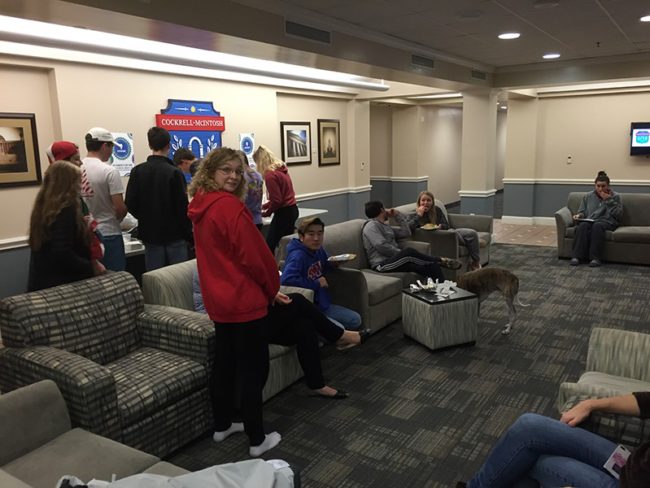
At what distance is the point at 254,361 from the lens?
2.72 metres

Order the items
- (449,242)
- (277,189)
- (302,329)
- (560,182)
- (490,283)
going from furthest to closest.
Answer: (560,182) → (449,242) → (277,189) → (490,283) → (302,329)

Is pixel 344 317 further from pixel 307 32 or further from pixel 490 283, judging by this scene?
pixel 307 32

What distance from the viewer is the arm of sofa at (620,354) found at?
262 centimetres

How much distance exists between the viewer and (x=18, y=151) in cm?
487

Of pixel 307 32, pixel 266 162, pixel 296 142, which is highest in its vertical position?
pixel 307 32

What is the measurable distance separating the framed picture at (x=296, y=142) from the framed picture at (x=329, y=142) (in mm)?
327

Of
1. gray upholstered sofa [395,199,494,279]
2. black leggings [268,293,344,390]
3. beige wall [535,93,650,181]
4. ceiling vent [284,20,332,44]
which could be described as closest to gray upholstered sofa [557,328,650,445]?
black leggings [268,293,344,390]

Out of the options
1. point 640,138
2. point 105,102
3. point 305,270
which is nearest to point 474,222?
point 305,270

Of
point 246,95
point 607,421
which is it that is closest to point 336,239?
point 607,421

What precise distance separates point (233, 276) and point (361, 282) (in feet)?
5.80

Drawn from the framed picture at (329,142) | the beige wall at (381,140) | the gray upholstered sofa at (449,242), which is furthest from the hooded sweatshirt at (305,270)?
the beige wall at (381,140)

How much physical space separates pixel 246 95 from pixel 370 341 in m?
4.34

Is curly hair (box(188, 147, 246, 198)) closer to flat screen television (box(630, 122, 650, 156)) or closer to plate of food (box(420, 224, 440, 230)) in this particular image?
plate of food (box(420, 224, 440, 230))

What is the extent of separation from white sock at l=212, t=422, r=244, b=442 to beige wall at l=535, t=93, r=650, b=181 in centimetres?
877
